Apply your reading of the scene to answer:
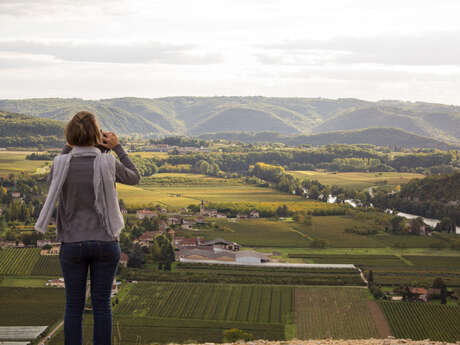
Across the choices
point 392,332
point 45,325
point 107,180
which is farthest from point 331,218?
point 107,180

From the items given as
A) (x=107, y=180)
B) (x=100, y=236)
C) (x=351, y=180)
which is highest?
(x=107, y=180)

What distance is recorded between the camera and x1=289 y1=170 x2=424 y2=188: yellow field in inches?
3226

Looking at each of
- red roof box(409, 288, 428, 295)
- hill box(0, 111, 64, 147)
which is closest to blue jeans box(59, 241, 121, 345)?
red roof box(409, 288, 428, 295)

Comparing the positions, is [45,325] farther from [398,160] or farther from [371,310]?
[398,160]

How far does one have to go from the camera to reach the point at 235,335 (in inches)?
885

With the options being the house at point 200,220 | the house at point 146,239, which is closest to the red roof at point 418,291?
the house at point 146,239

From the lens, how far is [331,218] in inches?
2143

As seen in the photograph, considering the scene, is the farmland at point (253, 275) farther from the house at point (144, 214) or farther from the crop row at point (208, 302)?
the house at point (144, 214)

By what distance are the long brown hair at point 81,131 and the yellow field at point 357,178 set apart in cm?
7698

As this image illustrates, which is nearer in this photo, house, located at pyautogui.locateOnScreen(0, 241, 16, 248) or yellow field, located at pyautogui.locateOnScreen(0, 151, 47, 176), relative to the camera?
house, located at pyautogui.locateOnScreen(0, 241, 16, 248)

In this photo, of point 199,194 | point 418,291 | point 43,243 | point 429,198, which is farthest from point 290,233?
point 429,198

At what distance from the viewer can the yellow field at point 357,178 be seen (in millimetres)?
81950

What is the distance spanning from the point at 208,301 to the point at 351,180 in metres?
61.5

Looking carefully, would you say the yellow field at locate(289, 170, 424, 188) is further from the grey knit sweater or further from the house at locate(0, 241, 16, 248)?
the grey knit sweater
